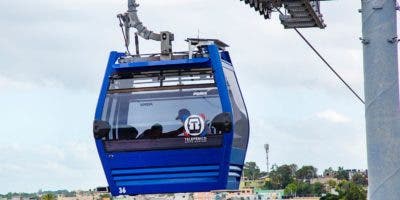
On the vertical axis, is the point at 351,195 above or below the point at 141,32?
above

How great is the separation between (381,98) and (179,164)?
6.18 m

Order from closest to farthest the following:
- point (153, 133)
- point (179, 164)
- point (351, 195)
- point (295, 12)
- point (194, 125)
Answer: point (295, 12)
point (179, 164)
point (194, 125)
point (153, 133)
point (351, 195)

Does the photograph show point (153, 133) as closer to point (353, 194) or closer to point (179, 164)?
point (179, 164)

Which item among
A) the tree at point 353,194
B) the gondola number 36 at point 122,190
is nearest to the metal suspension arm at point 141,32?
the gondola number 36 at point 122,190

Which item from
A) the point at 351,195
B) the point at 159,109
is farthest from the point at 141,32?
the point at 351,195

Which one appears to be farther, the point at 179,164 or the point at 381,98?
the point at 179,164

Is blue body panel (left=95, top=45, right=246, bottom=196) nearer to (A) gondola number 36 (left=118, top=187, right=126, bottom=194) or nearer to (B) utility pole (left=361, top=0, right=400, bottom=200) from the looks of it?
(A) gondola number 36 (left=118, top=187, right=126, bottom=194)

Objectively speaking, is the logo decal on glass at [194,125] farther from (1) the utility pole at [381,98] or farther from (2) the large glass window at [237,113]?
(1) the utility pole at [381,98]

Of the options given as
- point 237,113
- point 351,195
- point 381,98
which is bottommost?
point 381,98

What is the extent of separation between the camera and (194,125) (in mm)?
21844

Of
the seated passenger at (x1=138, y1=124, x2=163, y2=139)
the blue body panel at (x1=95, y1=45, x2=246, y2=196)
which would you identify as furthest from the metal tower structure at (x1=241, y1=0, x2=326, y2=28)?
the seated passenger at (x1=138, y1=124, x2=163, y2=139)

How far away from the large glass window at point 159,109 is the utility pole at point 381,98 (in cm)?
575

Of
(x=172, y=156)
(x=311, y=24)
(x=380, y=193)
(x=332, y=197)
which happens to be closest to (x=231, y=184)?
(x=172, y=156)

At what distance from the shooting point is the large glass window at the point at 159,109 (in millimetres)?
21819
